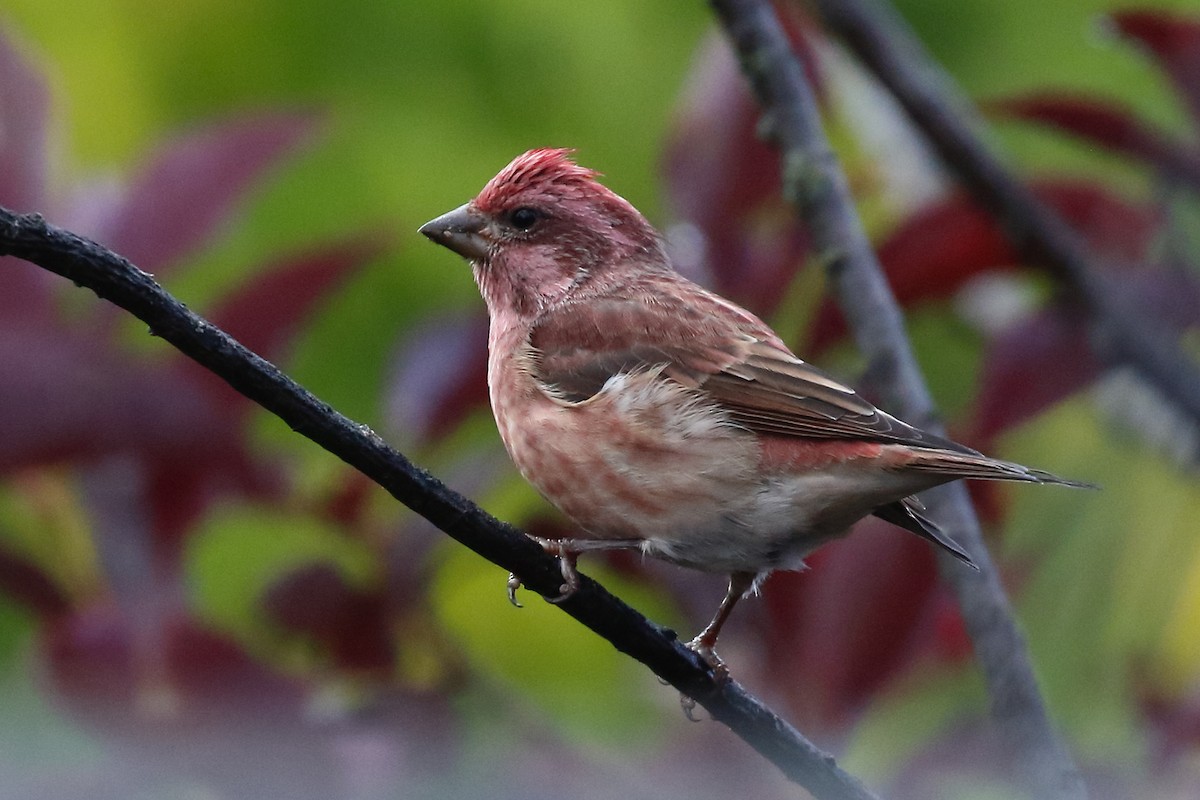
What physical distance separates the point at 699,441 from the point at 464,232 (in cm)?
83

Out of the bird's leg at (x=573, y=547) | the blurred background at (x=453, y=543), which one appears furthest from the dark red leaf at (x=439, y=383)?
the bird's leg at (x=573, y=547)

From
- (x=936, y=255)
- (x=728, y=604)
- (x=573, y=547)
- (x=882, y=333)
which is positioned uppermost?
(x=936, y=255)

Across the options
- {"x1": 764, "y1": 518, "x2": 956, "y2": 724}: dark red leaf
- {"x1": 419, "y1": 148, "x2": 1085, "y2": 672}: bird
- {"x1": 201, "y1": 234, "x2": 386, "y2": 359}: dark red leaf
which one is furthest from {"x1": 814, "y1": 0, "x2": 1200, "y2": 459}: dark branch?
{"x1": 201, "y1": 234, "x2": 386, "y2": 359}: dark red leaf

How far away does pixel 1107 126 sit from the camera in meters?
3.30

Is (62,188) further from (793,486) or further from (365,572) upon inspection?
(793,486)

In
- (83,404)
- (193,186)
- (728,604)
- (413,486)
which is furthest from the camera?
(193,186)

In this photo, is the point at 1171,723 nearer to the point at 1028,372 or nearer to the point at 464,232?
the point at 1028,372

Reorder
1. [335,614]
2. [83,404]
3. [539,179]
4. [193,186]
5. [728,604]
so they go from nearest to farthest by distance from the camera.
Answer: [83,404]
[335,614]
[728,604]
[193,186]
[539,179]

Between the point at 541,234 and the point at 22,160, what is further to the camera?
the point at 541,234

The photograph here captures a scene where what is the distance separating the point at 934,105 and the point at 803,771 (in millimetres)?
1643

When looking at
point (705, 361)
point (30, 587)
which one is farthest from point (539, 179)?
point (30, 587)

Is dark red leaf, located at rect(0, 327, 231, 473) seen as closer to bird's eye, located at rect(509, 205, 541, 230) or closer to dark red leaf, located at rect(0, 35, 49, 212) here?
dark red leaf, located at rect(0, 35, 49, 212)

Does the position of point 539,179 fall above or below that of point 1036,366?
above

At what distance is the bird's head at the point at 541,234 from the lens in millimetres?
3434
